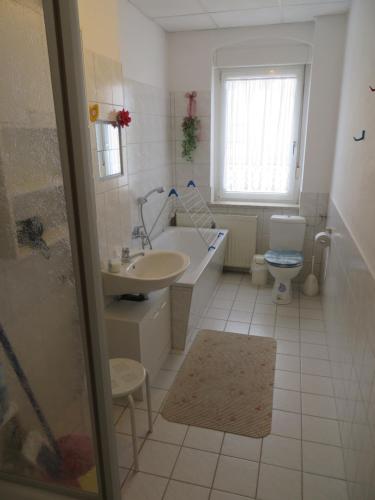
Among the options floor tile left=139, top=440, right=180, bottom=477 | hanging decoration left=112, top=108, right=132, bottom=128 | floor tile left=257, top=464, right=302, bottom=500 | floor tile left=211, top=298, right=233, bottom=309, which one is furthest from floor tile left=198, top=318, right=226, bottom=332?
hanging decoration left=112, top=108, right=132, bottom=128

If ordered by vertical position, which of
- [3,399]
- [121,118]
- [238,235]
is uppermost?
[121,118]

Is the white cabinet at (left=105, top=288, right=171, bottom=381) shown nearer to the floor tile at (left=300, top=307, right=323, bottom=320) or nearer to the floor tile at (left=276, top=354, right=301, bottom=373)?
the floor tile at (left=276, top=354, right=301, bottom=373)

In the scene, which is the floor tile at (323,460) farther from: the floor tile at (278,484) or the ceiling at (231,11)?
the ceiling at (231,11)

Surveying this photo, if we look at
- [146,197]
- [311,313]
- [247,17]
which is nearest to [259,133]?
[247,17]

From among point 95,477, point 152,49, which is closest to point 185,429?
point 95,477

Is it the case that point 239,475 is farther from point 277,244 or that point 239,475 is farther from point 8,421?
point 277,244

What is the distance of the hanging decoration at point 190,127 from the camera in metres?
3.79

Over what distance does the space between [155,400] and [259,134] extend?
9.43 feet

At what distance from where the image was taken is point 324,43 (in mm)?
3252

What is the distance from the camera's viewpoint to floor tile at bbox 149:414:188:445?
2.01 meters

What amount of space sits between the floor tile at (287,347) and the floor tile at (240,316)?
0.40 meters

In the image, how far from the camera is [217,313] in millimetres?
3377

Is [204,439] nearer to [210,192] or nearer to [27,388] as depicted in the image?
[27,388]

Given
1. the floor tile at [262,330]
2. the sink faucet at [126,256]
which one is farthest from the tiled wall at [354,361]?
the sink faucet at [126,256]
